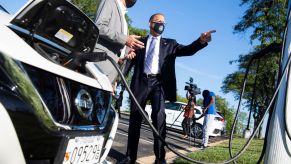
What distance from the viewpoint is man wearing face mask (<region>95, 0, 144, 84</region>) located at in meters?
3.82

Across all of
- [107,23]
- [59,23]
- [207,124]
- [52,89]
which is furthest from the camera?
[207,124]

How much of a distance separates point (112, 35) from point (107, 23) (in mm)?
194

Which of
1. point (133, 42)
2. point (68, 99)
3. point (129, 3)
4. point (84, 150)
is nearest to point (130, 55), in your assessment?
point (133, 42)

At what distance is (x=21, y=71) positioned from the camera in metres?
1.96

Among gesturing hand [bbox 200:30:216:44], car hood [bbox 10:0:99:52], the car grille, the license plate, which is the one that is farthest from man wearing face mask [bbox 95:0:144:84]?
the license plate

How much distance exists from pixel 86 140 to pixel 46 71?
1.57ft

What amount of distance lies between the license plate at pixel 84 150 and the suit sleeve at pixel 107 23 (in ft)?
4.91

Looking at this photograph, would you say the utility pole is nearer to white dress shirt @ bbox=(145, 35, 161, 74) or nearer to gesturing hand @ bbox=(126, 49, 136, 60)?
gesturing hand @ bbox=(126, 49, 136, 60)

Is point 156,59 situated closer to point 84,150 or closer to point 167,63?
point 167,63

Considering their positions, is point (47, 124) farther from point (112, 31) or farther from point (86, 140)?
point (112, 31)

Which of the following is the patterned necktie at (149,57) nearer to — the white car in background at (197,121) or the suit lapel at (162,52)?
the suit lapel at (162,52)

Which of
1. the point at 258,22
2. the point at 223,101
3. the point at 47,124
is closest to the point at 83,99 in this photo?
the point at 47,124

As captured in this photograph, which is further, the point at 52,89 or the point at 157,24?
the point at 157,24

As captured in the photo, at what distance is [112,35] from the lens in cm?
382
